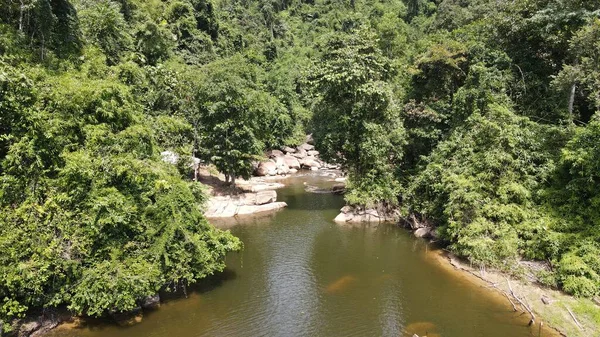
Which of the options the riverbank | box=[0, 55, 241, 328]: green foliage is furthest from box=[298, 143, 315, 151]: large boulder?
box=[0, 55, 241, 328]: green foliage

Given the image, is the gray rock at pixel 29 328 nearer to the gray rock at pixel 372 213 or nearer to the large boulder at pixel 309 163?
the gray rock at pixel 372 213

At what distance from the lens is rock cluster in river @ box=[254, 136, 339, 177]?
55312mm

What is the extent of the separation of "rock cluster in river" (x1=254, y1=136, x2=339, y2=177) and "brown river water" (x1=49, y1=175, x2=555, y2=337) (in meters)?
26.2

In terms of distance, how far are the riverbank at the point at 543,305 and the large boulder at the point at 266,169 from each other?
35696 mm

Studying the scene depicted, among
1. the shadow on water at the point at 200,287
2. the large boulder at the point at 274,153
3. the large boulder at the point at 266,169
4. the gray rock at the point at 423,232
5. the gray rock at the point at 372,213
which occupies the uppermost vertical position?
the large boulder at the point at 274,153

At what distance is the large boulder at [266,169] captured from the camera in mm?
A: 54500

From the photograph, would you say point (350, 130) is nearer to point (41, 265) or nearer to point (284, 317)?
point (284, 317)

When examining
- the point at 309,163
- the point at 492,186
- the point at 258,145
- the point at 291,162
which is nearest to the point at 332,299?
the point at 492,186

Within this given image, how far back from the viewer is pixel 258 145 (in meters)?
39.4

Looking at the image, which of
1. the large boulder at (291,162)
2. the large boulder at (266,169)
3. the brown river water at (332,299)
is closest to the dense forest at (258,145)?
the brown river water at (332,299)

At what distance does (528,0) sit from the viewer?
30.5 m

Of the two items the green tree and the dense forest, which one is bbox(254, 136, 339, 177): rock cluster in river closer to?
the dense forest

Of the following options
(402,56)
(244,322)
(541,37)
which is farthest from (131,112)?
(402,56)

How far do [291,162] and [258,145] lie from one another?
21.7 metres
